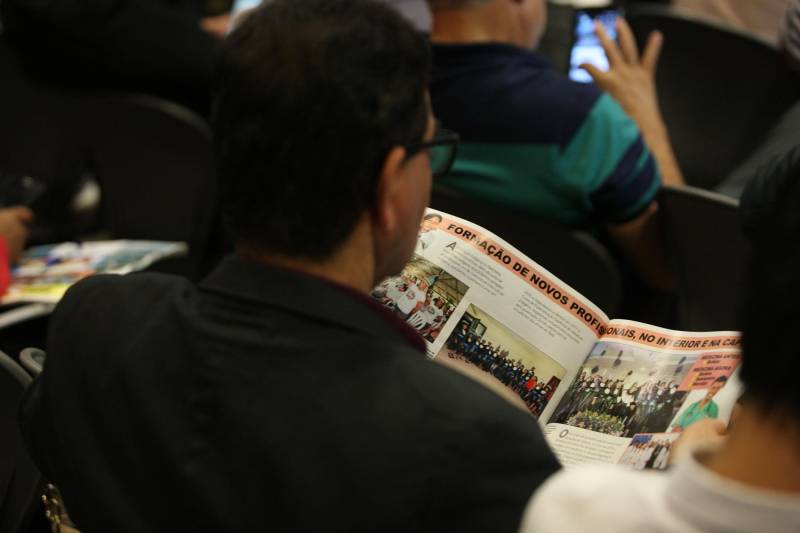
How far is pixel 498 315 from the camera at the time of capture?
1054mm

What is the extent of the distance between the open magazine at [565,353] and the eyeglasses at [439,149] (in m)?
0.11

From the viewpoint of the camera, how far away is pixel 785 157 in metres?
1.34

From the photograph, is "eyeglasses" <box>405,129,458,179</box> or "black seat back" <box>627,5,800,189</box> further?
"black seat back" <box>627,5,800,189</box>

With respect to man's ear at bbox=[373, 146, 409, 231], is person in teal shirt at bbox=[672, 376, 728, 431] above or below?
below

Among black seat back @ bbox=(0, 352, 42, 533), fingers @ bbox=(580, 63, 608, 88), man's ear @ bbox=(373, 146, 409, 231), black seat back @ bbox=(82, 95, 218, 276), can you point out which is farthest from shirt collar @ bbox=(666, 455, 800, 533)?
black seat back @ bbox=(82, 95, 218, 276)

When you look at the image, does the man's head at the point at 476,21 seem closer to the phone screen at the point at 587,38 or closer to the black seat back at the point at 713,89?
the phone screen at the point at 587,38

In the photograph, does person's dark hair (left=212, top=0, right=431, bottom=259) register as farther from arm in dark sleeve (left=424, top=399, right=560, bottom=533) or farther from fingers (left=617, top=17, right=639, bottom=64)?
fingers (left=617, top=17, right=639, bottom=64)

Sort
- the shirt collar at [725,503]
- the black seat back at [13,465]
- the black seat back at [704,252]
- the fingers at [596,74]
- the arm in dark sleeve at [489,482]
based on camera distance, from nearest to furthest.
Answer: the shirt collar at [725,503]
the arm in dark sleeve at [489,482]
the black seat back at [13,465]
the black seat back at [704,252]
the fingers at [596,74]

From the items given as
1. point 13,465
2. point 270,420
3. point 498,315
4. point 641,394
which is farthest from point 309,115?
point 13,465

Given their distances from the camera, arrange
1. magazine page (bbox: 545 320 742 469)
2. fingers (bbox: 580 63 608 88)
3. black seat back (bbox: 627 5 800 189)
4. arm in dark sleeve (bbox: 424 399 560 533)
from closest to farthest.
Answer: arm in dark sleeve (bbox: 424 399 560 533)
magazine page (bbox: 545 320 742 469)
fingers (bbox: 580 63 608 88)
black seat back (bbox: 627 5 800 189)

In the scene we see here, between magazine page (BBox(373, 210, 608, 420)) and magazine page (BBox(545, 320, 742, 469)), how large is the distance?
24 millimetres

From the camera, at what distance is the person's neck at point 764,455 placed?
631 mm

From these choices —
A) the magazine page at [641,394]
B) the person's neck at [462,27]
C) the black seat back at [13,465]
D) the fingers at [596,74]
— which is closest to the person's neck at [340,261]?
the magazine page at [641,394]

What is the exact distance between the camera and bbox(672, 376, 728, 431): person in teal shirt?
103 cm
